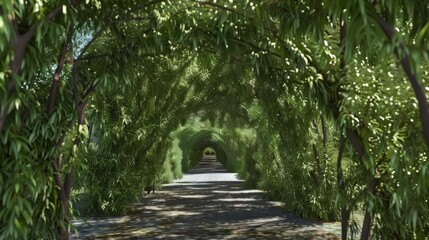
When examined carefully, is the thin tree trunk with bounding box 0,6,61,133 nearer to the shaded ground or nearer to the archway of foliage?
the shaded ground

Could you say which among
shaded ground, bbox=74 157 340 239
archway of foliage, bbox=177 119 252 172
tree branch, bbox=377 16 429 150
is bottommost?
shaded ground, bbox=74 157 340 239

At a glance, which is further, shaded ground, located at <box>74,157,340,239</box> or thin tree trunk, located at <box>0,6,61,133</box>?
shaded ground, located at <box>74,157,340,239</box>

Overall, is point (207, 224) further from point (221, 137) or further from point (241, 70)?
point (221, 137)

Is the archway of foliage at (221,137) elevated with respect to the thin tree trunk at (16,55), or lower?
elevated

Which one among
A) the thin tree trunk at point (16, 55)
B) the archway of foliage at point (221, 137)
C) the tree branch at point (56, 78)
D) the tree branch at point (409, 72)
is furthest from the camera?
the archway of foliage at point (221, 137)

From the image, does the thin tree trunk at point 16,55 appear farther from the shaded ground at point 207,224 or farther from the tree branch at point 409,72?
the shaded ground at point 207,224

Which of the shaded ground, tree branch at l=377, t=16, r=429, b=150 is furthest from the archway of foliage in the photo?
tree branch at l=377, t=16, r=429, b=150

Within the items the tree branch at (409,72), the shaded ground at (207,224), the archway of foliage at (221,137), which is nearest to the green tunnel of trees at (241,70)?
the tree branch at (409,72)

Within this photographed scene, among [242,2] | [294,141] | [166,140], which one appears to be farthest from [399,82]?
[166,140]

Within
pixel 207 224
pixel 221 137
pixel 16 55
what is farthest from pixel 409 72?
pixel 221 137

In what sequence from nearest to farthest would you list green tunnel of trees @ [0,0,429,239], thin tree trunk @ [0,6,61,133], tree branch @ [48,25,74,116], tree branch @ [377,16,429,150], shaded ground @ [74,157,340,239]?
tree branch @ [377,16,429,150] → green tunnel of trees @ [0,0,429,239] → thin tree trunk @ [0,6,61,133] → tree branch @ [48,25,74,116] → shaded ground @ [74,157,340,239]

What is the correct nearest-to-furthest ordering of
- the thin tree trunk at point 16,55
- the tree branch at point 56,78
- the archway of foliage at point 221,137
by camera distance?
the thin tree trunk at point 16,55 < the tree branch at point 56,78 < the archway of foliage at point 221,137

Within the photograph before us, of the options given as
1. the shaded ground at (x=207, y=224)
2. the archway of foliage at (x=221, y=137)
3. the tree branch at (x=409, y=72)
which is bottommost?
the shaded ground at (x=207, y=224)

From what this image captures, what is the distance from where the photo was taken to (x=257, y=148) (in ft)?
46.5
